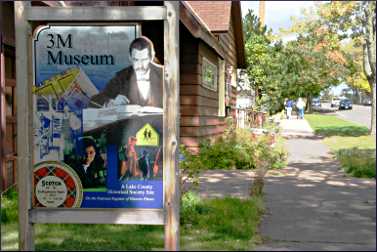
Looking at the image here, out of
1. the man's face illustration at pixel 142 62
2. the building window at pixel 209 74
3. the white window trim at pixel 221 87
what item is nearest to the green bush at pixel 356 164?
the building window at pixel 209 74

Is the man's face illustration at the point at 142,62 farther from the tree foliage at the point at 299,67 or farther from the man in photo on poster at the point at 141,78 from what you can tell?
the tree foliage at the point at 299,67

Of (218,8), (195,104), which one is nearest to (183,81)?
(195,104)

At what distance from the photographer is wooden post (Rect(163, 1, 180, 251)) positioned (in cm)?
507

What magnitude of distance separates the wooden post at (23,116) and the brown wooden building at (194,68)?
2.19 meters

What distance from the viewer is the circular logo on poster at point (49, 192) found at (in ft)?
17.5

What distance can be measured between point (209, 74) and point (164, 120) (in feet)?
31.7

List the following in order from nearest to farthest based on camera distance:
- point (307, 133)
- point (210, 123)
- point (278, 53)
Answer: point (278, 53), point (210, 123), point (307, 133)

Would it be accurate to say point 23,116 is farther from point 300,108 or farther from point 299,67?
point 300,108

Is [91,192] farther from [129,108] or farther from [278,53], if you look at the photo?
[278,53]

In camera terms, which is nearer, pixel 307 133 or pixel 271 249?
pixel 271 249

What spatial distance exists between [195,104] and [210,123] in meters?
1.88

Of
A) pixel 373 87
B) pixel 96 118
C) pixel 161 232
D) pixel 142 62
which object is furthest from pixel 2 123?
pixel 373 87

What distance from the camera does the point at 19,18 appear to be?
17.1 feet

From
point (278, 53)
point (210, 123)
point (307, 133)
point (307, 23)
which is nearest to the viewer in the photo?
point (307, 23)
